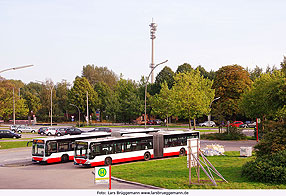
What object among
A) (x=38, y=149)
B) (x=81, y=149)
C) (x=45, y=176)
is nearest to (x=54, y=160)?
(x=38, y=149)

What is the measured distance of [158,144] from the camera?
97.9 feet

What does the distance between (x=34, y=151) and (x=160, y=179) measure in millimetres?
14139

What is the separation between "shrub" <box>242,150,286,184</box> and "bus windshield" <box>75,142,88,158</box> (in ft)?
38.2

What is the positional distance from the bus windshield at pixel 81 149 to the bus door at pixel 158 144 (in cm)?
665

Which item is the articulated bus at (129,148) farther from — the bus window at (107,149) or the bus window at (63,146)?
the bus window at (63,146)

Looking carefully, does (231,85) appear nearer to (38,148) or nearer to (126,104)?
(126,104)

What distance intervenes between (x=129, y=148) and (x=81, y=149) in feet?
13.4

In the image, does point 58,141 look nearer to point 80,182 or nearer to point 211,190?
point 80,182

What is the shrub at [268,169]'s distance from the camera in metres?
16.9

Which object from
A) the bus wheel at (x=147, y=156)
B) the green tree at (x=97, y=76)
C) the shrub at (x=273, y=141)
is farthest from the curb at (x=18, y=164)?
the green tree at (x=97, y=76)

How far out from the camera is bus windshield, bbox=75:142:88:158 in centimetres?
2533

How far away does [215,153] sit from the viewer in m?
29.1

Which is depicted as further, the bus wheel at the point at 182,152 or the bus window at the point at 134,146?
the bus wheel at the point at 182,152

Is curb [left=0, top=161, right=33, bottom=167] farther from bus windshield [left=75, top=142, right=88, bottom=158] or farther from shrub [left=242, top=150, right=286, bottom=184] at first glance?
shrub [left=242, top=150, right=286, bottom=184]
